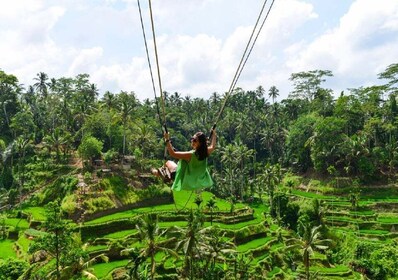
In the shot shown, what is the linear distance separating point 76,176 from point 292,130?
29.5 metres

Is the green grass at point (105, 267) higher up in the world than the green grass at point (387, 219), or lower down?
lower down

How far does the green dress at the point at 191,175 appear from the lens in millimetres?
5047

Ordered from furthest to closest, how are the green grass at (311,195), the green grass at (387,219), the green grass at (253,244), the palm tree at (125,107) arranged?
the green grass at (311,195), the palm tree at (125,107), the green grass at (387,219), the green grass at (253,244)

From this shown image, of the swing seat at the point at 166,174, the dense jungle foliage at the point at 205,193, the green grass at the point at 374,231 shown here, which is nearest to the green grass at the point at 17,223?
the dense jungle foliage at the point at 205,193

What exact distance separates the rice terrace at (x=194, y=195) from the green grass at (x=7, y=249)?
0.12m

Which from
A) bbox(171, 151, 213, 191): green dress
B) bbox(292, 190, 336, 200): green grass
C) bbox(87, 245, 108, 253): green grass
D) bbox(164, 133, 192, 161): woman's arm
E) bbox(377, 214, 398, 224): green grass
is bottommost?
bbox(87, 245, 108, 253): green grass

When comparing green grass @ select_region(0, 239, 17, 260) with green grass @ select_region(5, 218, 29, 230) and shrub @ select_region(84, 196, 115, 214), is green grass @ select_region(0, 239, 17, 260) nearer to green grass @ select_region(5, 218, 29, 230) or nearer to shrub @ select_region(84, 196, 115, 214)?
green grass @ select_region(5, 218, 29, 230)

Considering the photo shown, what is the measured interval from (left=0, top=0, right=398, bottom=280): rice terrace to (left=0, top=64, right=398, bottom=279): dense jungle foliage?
0.45ft

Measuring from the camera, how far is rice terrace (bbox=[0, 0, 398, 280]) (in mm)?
24828

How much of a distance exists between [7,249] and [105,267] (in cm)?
714

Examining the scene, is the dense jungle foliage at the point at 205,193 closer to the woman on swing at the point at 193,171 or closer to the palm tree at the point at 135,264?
the palm tree at the point at 135,264

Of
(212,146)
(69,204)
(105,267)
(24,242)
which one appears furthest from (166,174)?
(69,204)

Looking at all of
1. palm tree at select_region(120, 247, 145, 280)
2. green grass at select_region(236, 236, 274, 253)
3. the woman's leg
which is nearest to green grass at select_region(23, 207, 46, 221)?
palm tree at select_region(120, 247, 145, 280)

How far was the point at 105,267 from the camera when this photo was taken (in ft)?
85.0
